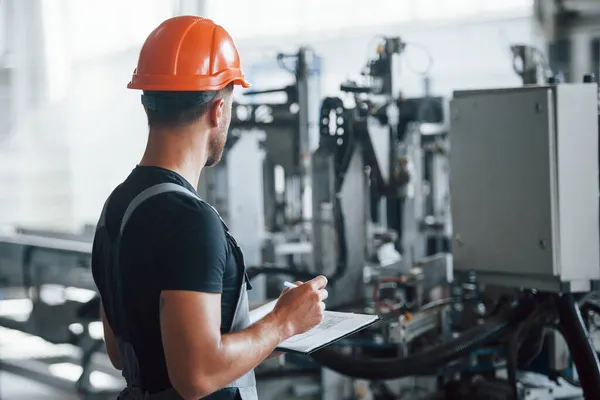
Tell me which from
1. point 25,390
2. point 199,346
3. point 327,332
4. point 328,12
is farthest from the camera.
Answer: point 328,12

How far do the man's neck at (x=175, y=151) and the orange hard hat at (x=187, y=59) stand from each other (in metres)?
0.09

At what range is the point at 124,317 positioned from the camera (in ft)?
4.65

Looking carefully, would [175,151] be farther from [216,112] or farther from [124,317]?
[124,317]

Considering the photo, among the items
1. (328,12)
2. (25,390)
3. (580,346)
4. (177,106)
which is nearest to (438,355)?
(580,346)

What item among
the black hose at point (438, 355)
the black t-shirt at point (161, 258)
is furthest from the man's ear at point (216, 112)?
the black hose at point (438, 355)

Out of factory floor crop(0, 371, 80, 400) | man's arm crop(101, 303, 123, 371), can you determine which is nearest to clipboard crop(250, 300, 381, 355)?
man's arm crop(101, 303, 123, 371)

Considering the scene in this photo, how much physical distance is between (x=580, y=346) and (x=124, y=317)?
1.57 m

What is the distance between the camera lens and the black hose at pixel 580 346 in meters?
2.36

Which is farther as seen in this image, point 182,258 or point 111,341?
point 111,341

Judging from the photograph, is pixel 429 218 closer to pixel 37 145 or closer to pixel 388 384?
pixel 388 384

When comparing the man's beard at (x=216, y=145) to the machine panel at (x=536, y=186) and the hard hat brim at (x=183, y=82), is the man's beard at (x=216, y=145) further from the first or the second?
the machine panel at (x=536, y=186)

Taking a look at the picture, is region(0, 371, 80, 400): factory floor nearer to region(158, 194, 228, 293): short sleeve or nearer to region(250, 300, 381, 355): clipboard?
region(250, 300, 381, 355): clipboard

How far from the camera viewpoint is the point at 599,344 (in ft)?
9.73

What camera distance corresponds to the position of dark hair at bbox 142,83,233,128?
1406mm
